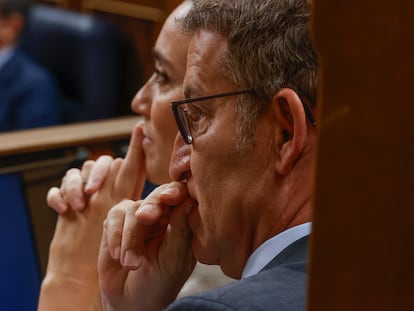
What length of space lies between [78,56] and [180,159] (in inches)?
113

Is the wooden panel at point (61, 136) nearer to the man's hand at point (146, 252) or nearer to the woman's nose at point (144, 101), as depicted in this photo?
the woman's nose at point (144, 101)

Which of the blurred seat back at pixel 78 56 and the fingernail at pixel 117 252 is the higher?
the fingernail at pixel 117 252

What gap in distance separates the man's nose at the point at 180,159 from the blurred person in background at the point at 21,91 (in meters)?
2.32

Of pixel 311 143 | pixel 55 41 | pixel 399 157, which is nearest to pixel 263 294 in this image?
pixel 311 143

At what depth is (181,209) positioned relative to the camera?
128cm

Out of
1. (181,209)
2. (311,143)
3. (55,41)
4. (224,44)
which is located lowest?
(55,41)

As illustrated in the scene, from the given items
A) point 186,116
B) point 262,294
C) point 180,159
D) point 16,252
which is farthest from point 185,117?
point 16,252

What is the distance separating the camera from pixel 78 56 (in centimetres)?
399

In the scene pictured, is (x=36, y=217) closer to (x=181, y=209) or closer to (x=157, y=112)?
(x=157, y=112)

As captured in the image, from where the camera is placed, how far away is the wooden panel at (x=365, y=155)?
0.60m

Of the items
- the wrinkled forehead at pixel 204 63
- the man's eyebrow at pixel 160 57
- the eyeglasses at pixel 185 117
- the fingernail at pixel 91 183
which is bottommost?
the fingernail at pixel 91 183

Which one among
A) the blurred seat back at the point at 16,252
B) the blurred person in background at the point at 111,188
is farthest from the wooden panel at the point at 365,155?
the blurred seat back at the point at 16,252

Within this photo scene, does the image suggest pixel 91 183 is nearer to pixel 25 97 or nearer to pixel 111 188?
pixel 111 188

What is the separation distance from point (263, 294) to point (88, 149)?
1.38m
